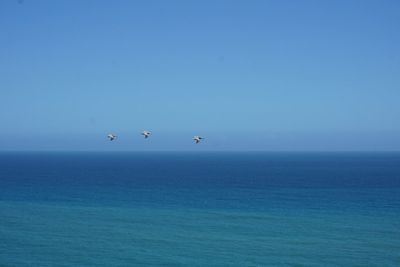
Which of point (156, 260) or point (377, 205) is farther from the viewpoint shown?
point (377, 205)

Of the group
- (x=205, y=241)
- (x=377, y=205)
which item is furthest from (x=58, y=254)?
(x=377, y=205)

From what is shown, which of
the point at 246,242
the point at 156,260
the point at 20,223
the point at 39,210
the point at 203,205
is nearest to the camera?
the point at 156,260

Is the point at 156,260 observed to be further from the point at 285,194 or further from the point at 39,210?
the point at 285,194

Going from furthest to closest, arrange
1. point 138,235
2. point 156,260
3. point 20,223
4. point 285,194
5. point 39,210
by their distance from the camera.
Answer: point 285,194, point 39,210, point 20,223, point 138,235, point 156,260

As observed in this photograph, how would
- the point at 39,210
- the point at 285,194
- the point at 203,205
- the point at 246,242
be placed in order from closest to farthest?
the point at 246,242
the point at 39,210
the point at 203,205
the point at 285,194

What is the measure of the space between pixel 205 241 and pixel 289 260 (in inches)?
313

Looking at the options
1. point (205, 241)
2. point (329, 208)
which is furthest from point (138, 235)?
point (329, 208)

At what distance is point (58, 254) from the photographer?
119 ft

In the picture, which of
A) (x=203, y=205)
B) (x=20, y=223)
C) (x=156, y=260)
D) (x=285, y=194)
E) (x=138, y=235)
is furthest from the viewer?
(x=285, y=194)

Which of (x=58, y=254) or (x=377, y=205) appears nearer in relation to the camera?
(x=58, y=254)

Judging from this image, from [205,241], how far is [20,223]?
19.1 metres

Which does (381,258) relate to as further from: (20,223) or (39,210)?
(39,210)

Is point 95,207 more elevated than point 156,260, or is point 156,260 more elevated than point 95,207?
point 95,207

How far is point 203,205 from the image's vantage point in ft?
205
